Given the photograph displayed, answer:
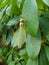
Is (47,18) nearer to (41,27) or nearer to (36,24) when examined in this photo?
(41,27)

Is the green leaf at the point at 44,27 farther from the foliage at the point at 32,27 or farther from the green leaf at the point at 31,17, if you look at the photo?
the green leaf at the point at 31,17

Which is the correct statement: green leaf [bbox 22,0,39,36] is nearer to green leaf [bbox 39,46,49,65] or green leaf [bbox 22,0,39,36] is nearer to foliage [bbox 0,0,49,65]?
foliage [bbox 0,0,49,65]

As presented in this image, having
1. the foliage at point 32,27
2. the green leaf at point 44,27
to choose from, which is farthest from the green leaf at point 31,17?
the green leaf at point 44,27

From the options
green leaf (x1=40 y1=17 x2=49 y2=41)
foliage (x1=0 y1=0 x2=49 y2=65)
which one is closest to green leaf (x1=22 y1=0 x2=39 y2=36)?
foliage (x1=0 y1=0 x2=49 y2=65)

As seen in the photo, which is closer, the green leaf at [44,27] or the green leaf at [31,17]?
the green leaf at [31,17]

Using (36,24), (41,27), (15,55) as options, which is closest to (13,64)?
(15,55)

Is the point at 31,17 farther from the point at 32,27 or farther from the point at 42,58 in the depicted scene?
the point at 42,58

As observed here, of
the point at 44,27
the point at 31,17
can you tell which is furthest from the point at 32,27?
the point at 44,27
